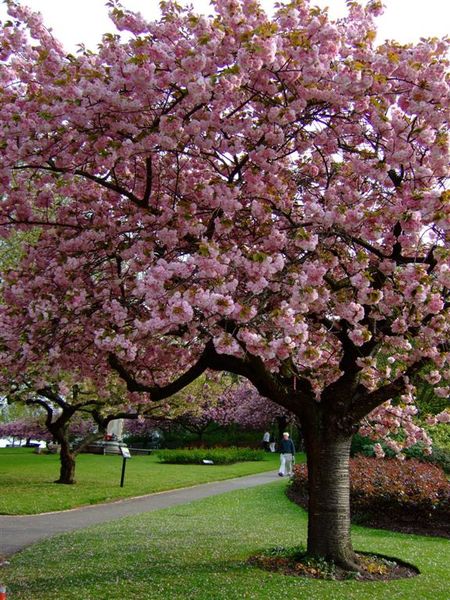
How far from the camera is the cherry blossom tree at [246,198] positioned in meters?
6.12

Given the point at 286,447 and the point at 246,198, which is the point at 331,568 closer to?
the point at 246,198

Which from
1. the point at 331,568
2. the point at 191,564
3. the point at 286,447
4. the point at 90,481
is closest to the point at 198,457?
the point at 286,447

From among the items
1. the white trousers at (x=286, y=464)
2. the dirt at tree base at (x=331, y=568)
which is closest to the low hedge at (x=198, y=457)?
the white trousers at (x=286, y=464)

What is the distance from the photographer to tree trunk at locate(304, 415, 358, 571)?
7.89 meters

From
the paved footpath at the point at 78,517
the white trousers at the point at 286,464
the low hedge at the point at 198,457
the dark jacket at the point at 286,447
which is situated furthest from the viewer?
the low hedge at the point at 198,457

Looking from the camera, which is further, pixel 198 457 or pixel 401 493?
pixel 198 457

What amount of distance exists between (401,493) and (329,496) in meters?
5.72

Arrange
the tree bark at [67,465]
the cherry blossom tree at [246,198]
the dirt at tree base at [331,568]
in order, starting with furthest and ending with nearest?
the tree bark at [67,465], the dirt at tree base at [331,568], the cherry blossom tree at [246,198]

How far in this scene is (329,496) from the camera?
7988 mm

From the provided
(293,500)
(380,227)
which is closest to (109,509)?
(293,500)

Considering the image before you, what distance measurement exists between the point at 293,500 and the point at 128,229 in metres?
11.4

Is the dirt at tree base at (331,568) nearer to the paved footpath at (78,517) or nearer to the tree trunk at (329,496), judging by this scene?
the tree trunk at (329,496)

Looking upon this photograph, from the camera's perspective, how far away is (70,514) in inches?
536

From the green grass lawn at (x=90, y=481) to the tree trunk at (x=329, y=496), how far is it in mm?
7804
